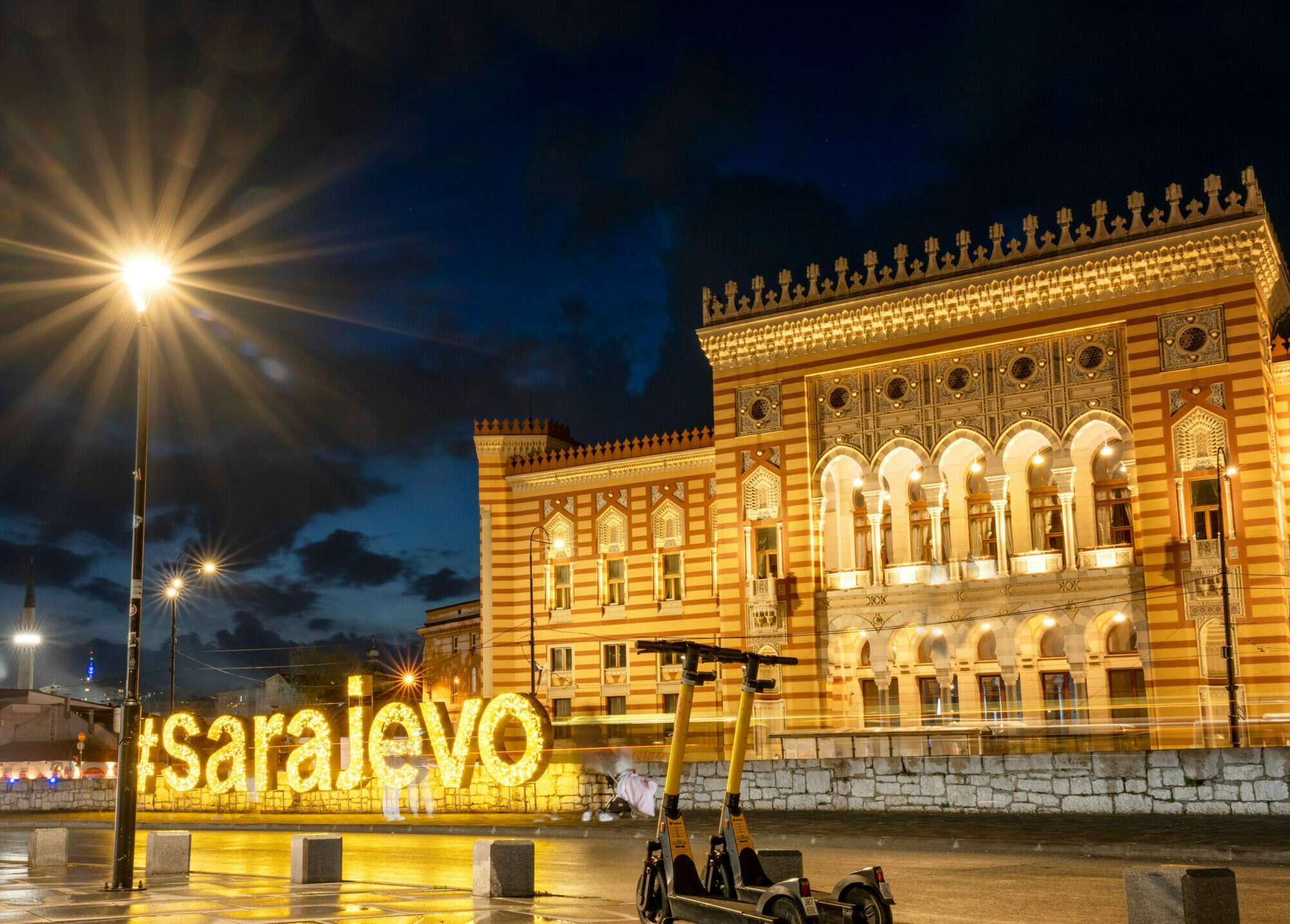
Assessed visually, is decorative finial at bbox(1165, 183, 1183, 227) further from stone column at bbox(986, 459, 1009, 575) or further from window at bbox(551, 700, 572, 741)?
window at bbox(551, 700, 572, 741)

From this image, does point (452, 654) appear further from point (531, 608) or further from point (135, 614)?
point (135, 614)

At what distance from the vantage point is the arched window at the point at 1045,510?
109 feet

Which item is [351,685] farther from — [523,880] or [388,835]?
[523,880]

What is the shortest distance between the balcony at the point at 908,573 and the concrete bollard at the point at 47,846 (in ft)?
72.9

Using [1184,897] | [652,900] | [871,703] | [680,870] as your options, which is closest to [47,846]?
[652,900]

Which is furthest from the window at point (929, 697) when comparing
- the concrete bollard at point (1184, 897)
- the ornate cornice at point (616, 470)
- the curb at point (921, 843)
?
the concrete bollard at point (1184, 897)

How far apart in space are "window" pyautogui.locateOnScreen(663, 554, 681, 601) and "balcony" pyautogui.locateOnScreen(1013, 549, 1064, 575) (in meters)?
12.6

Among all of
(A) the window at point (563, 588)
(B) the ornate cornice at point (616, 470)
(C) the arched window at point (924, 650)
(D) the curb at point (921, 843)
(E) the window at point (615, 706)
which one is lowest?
(D) the curb at point (921, 843)

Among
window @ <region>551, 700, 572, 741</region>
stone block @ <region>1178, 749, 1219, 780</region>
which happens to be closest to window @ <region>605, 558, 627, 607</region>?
window @ <region>551, 700, 572, 741</region>

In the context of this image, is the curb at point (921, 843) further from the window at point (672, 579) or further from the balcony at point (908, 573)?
the window at point (672, 579)

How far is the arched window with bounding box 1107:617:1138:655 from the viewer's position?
32.1 metres

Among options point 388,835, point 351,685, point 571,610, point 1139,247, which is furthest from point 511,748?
point 1139,247

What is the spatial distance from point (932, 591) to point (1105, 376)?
7.32 metres

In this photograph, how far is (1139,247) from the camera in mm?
31094
